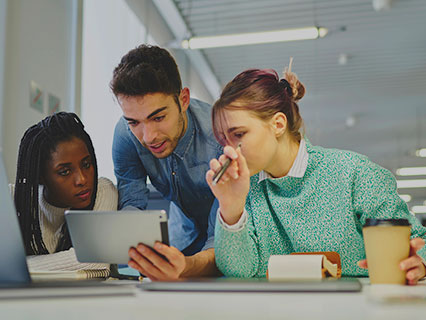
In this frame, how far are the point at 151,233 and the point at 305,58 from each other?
265 inches

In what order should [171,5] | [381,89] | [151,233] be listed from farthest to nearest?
[381,89]
[171,5]
[151,233]

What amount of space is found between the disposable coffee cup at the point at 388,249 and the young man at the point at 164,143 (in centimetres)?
62

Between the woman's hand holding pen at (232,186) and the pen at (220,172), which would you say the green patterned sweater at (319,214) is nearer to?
the woman's hand holding pen at (232,186)

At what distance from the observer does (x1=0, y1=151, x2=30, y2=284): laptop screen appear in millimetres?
694

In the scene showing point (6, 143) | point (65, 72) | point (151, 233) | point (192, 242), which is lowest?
point (192, 242)

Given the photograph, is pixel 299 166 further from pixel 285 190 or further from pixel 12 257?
pixel 12 257

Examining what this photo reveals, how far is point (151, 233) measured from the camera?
0.82 m

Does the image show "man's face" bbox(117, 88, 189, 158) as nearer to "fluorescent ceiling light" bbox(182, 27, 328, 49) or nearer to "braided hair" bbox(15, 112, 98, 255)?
"braided hair" bbox(15, 112, 98, 255)

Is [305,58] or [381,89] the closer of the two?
[305,58]

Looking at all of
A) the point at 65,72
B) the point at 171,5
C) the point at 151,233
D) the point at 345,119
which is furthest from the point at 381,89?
the point at 151,233

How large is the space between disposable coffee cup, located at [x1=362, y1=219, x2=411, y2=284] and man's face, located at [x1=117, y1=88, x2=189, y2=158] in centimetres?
86

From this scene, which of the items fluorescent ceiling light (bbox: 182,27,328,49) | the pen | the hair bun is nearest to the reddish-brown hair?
the hair bun

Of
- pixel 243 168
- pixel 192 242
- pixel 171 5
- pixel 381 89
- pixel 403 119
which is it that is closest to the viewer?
pixel 243 168

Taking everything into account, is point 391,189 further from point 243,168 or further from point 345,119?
point 345,119
